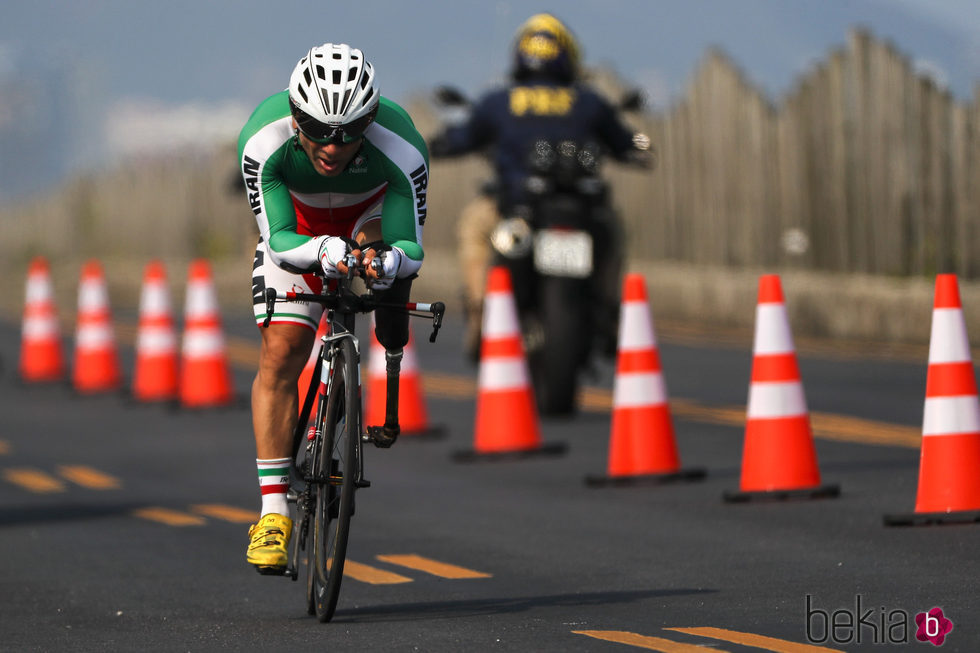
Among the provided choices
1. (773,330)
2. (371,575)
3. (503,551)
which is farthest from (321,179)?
(773,330)

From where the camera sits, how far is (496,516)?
1077 centimetres

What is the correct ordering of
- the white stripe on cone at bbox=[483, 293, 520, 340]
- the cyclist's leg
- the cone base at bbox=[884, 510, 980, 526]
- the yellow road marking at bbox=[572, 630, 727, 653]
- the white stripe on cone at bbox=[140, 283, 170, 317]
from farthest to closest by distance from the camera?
the white stripe on cone at bbox=[140, 283, 170, 317] < the white stripe on cone at bbox=[483, 293, 520, 340] < the cone base at bbox=[884, 510, 980, 526] < the cyclist's leg < the yellow road marking at bbox=[572, 630, 727, 653]

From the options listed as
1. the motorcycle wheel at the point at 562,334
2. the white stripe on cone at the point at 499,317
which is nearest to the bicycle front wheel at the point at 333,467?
the white stripe on cone at the point at 499,317

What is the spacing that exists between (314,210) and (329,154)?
0.50 meters

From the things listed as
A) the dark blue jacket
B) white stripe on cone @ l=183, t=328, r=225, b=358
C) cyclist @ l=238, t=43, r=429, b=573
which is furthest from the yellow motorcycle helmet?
cyclist @ l=238, t=43, r=429, b=573

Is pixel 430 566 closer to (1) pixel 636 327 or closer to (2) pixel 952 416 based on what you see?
(2) pixel 952 416

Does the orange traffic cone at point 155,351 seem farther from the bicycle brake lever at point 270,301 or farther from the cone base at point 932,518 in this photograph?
the bicycle brake lever at point 270,301

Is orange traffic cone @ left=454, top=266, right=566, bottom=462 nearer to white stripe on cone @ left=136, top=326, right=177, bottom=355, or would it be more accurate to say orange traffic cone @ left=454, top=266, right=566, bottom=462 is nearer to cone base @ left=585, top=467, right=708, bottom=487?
cone base @ left=585, top=467, right=708, bottom=487

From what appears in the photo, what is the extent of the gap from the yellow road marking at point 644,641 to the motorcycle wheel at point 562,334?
720cm

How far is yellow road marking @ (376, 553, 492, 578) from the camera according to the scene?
888 cm

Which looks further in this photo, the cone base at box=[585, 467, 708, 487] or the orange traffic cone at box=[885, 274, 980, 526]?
the cone base at box=[585, 467, 708, 487]

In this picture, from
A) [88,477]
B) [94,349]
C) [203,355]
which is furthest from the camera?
[94,349]

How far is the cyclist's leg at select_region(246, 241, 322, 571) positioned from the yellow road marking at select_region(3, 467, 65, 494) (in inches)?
197

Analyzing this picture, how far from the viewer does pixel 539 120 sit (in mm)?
15000
